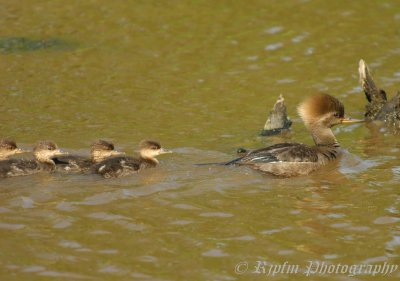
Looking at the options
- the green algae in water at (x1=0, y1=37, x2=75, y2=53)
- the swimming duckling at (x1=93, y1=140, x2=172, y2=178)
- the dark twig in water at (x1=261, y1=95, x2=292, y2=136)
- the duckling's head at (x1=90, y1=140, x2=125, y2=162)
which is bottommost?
the swimming duckling at (x1=93, y1=140, x2=172, y2=178)

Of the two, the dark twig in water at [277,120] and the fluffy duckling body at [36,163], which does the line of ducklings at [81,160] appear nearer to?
the fluffy duckling body at [36,163]

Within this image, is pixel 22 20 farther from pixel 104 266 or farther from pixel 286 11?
pixel 104 266

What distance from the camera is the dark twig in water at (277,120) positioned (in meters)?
11.2


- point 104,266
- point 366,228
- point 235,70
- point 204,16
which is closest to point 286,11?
point 204,16

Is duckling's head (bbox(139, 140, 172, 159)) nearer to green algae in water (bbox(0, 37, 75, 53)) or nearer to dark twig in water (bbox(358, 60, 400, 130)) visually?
dark twig in water (bbox(358, 60, 400, 130))

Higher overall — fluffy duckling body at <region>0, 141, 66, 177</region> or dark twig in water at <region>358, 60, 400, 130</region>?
dark twig in water at <region>358, 60, 400, 130</region>

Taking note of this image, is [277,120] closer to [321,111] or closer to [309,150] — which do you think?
[321,111]

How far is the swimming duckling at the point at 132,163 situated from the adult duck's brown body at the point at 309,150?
88cm

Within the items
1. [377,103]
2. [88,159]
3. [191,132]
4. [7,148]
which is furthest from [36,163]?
[377,103]

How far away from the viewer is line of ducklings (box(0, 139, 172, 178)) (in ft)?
31.6

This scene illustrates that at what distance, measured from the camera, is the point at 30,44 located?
14969 millimetres

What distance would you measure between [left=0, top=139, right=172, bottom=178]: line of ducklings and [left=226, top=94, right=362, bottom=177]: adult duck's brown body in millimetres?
976

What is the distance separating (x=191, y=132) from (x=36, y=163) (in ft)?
7.33

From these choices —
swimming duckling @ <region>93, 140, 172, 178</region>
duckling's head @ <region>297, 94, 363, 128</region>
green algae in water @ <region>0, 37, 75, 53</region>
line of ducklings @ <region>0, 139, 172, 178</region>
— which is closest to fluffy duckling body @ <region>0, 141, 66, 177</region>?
line of ducklings @ <region>0, 139, 172, 178</region>
